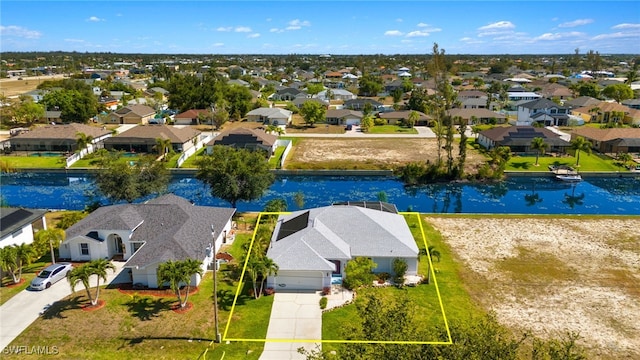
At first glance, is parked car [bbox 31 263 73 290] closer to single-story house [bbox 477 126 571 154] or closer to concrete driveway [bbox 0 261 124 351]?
concrete driveway [bbox 0 261 124 351]

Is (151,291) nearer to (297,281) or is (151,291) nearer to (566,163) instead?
(297,281)

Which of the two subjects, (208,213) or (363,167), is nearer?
(208,213)

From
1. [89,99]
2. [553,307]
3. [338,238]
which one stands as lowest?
[553,307]

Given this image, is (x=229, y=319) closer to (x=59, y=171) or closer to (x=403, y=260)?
(x=403, y=260)

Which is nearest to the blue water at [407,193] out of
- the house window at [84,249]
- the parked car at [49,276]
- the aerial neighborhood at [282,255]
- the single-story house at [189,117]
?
the aerial neighborhood at [282,255]

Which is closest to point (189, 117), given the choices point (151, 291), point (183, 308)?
point (151, 291)

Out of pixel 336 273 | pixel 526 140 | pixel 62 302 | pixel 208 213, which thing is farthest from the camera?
pixel 526 140

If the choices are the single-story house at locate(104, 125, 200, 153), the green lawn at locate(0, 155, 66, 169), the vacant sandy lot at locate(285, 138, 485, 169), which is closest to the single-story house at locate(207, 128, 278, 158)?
the vacant sandy lot at locate(285, 138, 485, 169)

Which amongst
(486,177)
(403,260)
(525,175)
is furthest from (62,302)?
(525,175)
